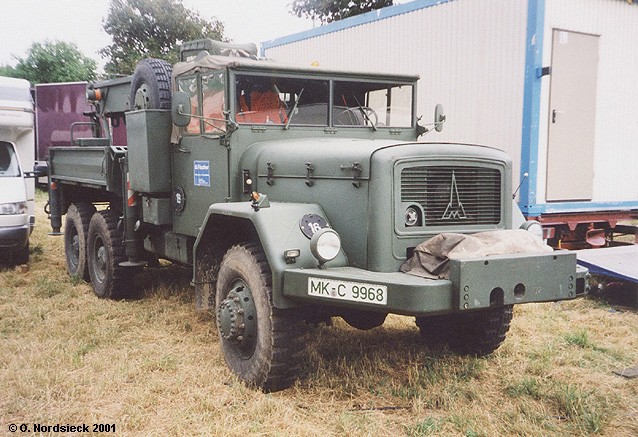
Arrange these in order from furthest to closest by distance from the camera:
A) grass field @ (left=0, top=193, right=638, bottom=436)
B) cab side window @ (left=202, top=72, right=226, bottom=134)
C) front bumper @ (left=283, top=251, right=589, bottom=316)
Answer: cab side window @ (left=202, top=72, right=226, bottom=134) → grass field @ (left=0, top=193, right=638, bottom=436) → front bumper @ (left=283, top=251, right=589, bottom=316)

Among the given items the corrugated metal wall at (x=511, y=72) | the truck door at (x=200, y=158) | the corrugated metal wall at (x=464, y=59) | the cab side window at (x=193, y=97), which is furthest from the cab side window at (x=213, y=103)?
the corrugated metal wall at (x=511, y=72)

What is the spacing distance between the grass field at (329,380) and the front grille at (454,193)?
1.08 meters

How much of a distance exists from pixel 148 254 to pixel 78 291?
923 millimetres

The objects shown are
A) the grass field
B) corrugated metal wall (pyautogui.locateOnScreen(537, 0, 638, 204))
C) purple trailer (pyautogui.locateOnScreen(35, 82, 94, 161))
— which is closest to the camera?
the grass field

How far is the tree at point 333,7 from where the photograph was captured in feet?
83.8

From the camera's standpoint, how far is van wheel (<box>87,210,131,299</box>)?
6559 mm

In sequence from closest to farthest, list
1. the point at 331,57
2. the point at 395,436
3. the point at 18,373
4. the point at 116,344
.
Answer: the point at 395,436 < the point at 18,373 < the point at 116,344 < the point at 331,57

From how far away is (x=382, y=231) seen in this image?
3.80m

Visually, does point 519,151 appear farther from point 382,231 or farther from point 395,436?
point 395,436

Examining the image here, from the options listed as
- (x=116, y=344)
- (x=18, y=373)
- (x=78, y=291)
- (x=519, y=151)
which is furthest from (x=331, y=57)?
(x=18, y=373)

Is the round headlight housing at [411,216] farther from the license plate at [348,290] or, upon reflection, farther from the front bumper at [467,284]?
the license plate at [348,290]

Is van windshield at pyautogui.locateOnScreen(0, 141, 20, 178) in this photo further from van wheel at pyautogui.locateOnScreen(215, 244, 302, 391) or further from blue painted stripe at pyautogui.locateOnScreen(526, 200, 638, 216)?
blue painted stripe at pyautogui.locateOnScreen(526, 200, 638, 216)

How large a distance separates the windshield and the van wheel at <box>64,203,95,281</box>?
133 inches

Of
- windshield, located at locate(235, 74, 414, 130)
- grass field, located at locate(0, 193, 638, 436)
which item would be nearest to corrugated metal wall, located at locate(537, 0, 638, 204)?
grass field, located at locate(0, 193, 638, 436)
